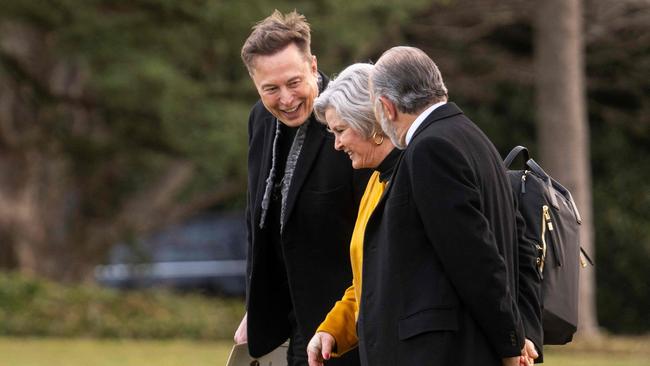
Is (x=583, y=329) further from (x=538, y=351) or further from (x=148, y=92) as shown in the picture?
(x=538, y=351)

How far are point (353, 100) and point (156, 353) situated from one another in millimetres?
8667

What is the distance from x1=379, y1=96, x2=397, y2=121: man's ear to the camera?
3.86 m

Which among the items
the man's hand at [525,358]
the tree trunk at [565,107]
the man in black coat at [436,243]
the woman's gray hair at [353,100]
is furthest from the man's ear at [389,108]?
the tree trunk at [565,107]

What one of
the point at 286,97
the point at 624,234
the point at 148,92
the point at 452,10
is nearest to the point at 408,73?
the point at 286,97

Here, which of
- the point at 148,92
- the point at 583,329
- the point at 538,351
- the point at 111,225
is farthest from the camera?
the point at 111,225

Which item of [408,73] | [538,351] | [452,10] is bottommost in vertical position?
[452,10]

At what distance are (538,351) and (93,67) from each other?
10576 mm

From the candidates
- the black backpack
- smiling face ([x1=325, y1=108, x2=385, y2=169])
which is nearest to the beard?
smiling face ([x1=325, y1=108, x2=385, y2=169])

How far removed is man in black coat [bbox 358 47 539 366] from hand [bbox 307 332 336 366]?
1.32 ft

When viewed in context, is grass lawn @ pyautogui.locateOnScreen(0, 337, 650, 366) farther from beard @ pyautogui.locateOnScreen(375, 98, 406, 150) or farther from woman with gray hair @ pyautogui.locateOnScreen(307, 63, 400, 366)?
beard @ pyautogui.locateOnScreen(375, 98, 406, 150)

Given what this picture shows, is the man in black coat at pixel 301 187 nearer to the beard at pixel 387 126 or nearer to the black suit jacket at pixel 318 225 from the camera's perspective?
the black suit jacket at pixel 318 225

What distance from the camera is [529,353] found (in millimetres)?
3877

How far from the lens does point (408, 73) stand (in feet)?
12.5

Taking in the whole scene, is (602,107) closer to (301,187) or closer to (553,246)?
(301,187)
